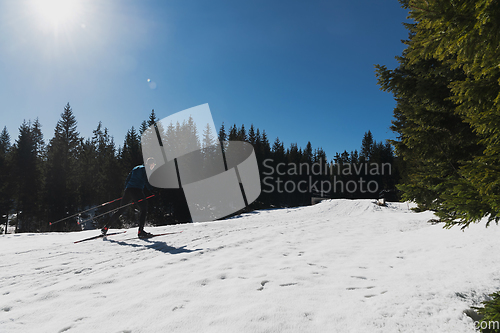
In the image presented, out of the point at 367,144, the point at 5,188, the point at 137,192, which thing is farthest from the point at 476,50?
the point at 367,144

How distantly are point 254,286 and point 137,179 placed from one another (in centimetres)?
526

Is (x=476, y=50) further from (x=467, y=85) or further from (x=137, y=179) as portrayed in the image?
(x=137, y=179)

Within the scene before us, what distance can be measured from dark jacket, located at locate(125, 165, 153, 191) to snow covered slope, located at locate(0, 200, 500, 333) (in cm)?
199

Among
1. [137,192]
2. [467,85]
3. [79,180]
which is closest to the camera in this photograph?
[467,85]

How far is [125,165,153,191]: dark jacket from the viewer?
660 cm

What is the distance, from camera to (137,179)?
669 centimetres

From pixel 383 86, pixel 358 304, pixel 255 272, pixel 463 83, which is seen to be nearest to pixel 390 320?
pixel 358 304

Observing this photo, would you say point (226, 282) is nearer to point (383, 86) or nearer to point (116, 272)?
point (116, 272)

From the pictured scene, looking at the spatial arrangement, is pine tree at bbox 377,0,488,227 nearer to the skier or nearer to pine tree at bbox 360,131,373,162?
the skier

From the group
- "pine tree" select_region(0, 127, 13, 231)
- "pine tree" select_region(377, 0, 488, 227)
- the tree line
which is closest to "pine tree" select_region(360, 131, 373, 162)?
the tree line

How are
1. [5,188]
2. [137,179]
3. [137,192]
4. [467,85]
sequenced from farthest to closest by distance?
[5,188], [137,179], [137,192], [467,85]

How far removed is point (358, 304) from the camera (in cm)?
234

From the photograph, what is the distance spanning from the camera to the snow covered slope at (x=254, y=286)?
205 cm

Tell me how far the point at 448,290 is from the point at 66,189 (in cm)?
4109
